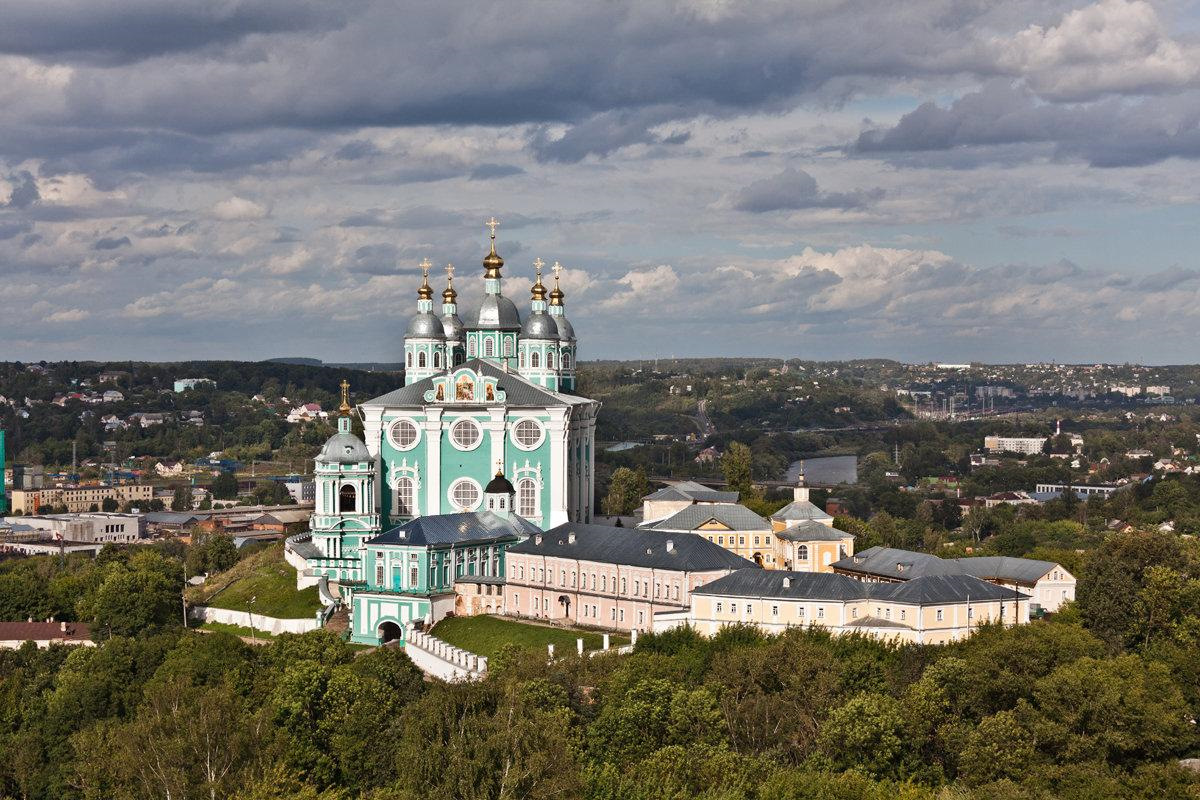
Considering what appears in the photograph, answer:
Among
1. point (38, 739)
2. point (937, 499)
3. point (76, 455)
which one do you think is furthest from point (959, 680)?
point (76, 455)

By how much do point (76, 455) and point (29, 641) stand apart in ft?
421

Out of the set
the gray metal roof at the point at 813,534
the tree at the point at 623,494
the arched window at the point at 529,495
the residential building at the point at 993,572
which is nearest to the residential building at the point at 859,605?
the residential building at the point at 993,572

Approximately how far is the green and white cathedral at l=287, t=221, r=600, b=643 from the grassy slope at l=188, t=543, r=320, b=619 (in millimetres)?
780

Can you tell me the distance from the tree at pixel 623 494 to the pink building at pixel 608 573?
752 inches

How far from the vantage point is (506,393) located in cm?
6512

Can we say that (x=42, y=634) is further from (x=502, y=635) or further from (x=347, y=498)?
(x=502, y=635)

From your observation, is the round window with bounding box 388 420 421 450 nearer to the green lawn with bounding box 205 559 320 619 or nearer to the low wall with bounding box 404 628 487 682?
the green lawn with bounding box 205 559 320 619

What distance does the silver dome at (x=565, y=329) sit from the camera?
236 ft

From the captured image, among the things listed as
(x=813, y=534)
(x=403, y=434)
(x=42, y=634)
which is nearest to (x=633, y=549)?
(x=813, y=534)

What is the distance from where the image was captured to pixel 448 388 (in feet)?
213

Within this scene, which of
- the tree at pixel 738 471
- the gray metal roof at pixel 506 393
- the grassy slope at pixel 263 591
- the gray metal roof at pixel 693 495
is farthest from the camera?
the tree at pixel 738 471

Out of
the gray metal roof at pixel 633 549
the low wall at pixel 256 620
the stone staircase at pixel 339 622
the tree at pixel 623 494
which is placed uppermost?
the gray metal roof at pixel 633 549

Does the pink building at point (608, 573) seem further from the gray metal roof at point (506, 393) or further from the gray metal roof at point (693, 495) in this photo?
the gray metal roof at point (693, 495)

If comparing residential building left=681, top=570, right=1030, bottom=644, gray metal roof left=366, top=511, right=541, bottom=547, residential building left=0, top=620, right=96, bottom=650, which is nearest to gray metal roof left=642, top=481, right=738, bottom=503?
gray metal roof left=366, top=511, right=541, bottom=547
